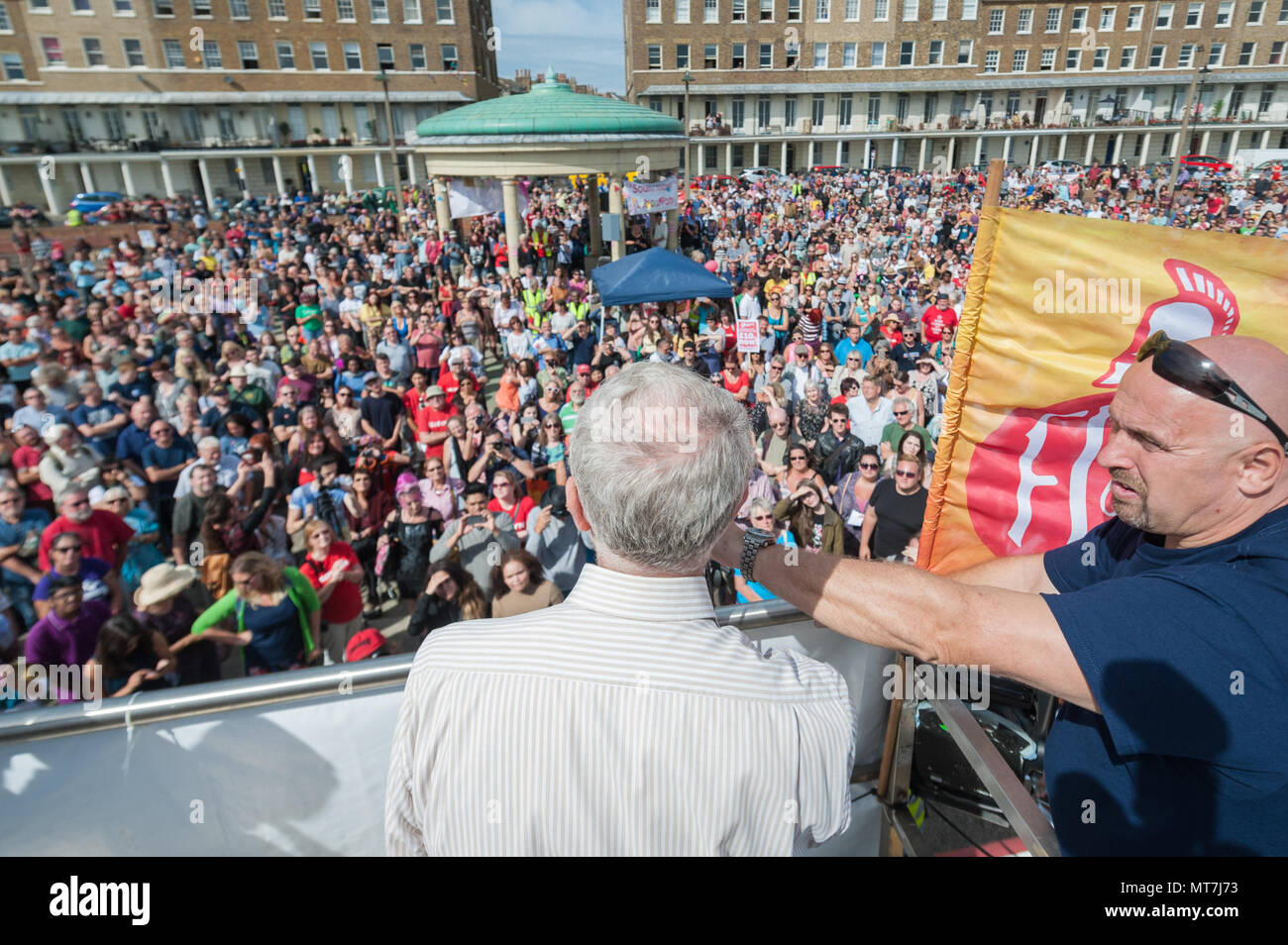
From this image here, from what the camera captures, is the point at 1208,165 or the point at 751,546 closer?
the point at 751,546

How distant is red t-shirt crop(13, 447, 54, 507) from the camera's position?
588 centimetres

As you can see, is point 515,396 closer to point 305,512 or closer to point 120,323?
point 305,512

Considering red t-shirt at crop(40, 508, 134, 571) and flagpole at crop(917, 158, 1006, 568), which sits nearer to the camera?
flagpole at crop(917, 158, 1006, 568)

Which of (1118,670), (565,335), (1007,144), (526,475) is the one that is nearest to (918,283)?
(565,335)

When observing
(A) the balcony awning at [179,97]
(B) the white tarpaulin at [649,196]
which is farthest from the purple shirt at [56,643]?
(A) the balcony awning at [179,97]

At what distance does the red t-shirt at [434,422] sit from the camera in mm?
7020

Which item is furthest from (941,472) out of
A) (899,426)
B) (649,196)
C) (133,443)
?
(649,196)

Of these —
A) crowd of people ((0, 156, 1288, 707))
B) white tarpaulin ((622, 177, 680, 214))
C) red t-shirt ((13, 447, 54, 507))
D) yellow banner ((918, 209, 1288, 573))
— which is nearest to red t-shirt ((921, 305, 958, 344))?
crowd of people ((0, 156, 1288, 707))

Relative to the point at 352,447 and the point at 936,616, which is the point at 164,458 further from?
the point at 936,616

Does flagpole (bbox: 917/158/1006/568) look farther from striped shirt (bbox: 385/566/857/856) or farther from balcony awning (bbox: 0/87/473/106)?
balcony awning (bbox: 0/87/473/106)

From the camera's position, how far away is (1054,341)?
2268 mm

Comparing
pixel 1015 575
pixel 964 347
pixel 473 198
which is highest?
pixel 964 347

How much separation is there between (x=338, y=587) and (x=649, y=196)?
13227mm

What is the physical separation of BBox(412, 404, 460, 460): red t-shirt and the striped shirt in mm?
5882
